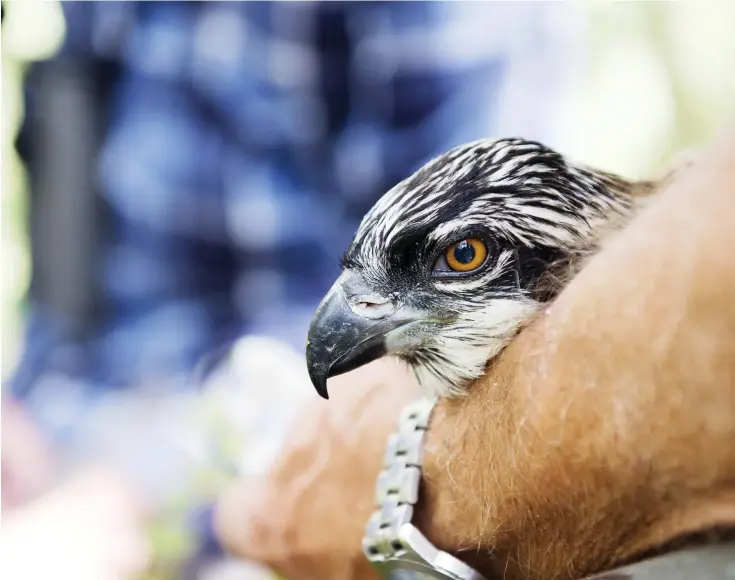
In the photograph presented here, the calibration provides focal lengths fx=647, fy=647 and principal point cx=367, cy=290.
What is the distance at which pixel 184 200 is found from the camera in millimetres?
698

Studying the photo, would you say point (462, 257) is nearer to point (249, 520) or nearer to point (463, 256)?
point (463, 256)

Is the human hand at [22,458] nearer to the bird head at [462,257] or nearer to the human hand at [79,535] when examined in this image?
the human hand at [79,535]

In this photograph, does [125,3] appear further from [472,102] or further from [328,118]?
[472,102]

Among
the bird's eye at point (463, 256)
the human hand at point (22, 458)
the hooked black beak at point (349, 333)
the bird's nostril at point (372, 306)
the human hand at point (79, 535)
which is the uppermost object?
the bird's eye at point (463, 256)

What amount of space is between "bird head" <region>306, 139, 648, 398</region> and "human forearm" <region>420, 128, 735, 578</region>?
0.10 ft

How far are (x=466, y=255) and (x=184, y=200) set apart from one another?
0.41m

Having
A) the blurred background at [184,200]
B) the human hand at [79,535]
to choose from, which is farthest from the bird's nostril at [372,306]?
the human hand at [79,535]

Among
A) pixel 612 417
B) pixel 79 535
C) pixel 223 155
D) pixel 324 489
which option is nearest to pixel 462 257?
pixel 612 417

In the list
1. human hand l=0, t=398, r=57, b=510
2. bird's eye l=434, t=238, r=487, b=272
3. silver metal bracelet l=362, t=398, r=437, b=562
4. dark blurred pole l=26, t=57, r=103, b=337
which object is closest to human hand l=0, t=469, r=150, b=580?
human hand l=0, t=398, r=57, b=510

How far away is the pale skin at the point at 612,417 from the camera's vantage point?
278 millimetres

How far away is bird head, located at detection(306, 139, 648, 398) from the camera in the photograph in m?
0.38

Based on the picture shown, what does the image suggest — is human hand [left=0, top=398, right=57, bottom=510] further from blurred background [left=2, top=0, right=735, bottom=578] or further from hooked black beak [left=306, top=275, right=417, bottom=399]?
hooked black beak [left=306, top=275, right=417, bottom=399]

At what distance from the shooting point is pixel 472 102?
0.54m

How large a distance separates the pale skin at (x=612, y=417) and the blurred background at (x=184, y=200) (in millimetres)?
231
